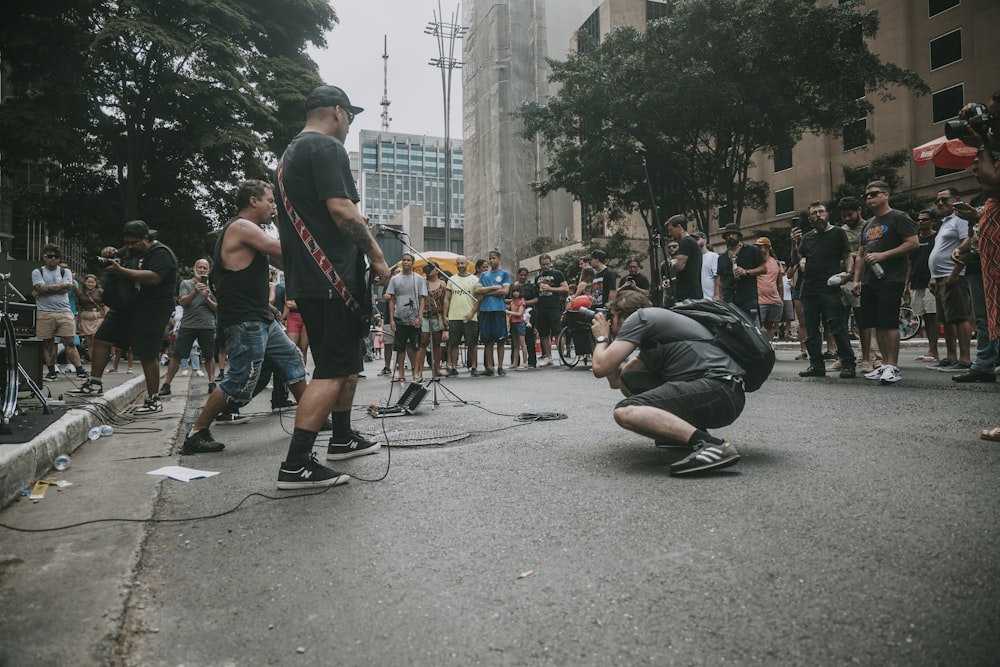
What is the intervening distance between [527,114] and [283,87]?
9167 mm

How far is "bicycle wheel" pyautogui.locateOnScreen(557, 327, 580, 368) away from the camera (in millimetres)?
12250

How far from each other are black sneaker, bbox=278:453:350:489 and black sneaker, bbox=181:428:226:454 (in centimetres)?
150

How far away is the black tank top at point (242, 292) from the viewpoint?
505cm

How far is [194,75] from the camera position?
69.8 ft

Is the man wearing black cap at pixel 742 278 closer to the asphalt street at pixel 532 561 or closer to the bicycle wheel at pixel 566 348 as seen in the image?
the bicycle wheel at pixel 566 348

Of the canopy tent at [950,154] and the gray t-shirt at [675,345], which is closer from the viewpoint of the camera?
the gray t-shirt at [675,345]

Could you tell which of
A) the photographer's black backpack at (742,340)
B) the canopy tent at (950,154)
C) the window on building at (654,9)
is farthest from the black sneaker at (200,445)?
the window on building at (654,9)

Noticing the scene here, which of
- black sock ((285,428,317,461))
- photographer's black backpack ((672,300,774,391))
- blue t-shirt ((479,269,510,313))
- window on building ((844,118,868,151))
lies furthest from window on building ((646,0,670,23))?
black sock ((285,428,317,461))

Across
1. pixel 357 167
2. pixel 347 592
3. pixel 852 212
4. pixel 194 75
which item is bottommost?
pixel 347 592

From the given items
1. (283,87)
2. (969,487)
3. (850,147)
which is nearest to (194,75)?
(283,87)

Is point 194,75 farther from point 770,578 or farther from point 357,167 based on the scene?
point 357,167

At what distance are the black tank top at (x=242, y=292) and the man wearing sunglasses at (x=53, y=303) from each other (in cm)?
774

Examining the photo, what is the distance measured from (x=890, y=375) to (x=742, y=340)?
4056mm

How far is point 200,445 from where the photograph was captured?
4777mm
